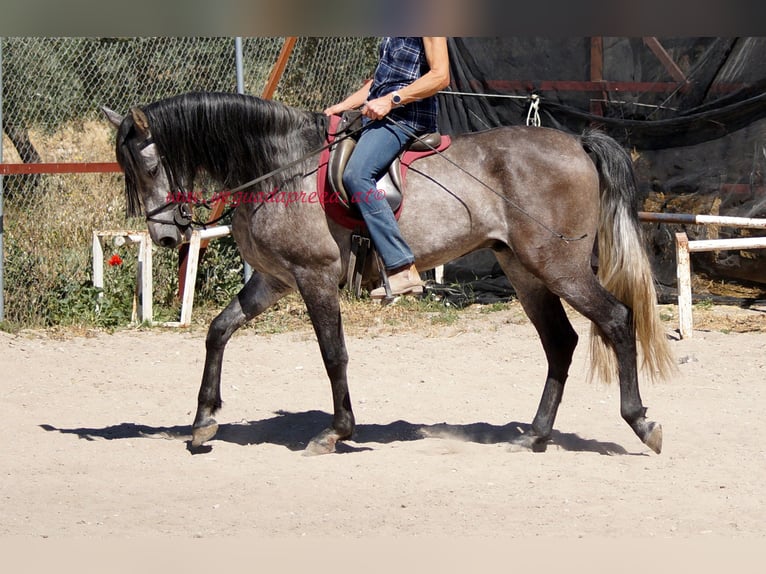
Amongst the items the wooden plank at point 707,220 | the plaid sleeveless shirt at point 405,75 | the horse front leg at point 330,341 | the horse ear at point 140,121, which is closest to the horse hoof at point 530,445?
the horse front leg at point 330,341

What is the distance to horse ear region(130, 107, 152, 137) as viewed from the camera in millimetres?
4992

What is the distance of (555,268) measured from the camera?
524 cm

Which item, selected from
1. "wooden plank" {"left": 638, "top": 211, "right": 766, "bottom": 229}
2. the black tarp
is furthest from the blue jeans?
the black tarp

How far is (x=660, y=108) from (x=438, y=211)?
5.71 m

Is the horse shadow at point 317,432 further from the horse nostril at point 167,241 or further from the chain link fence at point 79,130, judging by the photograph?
the chain link fence at point 79,130

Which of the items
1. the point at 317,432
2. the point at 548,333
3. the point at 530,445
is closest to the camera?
the point at 530,445

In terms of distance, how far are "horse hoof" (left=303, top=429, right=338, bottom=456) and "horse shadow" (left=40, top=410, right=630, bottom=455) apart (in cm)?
15

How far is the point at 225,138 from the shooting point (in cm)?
520

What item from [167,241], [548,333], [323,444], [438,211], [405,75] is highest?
[405,75]

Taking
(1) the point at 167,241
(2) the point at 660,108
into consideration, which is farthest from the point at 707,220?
(1) the point at 167,241

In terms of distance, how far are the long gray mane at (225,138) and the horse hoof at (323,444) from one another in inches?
56.5

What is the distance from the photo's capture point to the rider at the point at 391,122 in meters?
5.06

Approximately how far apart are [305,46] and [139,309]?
3789 millimetres

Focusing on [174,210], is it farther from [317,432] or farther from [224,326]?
[317,432]
